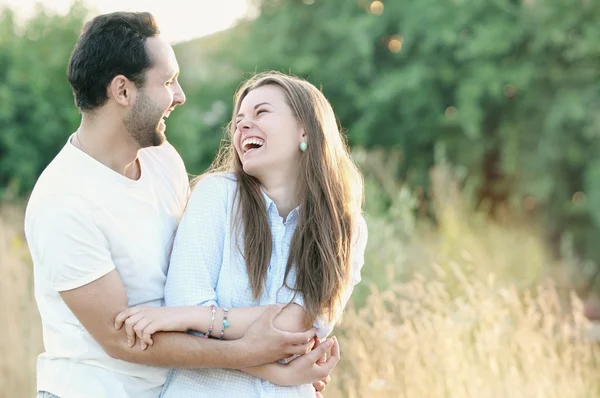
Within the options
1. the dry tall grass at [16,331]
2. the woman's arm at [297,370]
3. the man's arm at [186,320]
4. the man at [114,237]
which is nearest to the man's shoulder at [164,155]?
the man at [114,237]

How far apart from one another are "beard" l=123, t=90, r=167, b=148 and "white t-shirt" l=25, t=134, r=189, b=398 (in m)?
0.17

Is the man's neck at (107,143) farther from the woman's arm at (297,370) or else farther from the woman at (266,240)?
the woman's arm at (297,370)

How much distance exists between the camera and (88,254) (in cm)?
260

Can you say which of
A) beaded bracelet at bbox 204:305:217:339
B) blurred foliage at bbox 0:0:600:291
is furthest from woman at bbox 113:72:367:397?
blurred foliage at bbox 0:0:600:291

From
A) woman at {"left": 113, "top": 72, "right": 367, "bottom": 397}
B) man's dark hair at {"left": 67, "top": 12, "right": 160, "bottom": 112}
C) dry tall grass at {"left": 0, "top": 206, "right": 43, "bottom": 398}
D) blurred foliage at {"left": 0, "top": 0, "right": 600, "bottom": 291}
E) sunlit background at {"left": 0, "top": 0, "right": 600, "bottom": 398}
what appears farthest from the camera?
blurred foliage at {"left": 0, "top": 0, "right": 600, "bottom": 291}

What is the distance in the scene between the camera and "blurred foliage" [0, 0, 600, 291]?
11.8 meters

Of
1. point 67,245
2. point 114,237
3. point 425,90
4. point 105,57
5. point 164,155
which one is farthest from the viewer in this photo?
point 425,90

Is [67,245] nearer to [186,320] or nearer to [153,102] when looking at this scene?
[186,320]

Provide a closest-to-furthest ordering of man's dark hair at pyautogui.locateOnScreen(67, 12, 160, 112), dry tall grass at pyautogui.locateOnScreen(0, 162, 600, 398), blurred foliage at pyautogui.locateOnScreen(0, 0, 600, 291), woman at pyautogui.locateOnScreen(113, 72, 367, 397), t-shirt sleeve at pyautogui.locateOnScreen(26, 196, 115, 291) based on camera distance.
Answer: t-shirt sleeve at pyautogui.locateOnScreen(26, 196, 115, 291)
woman at pyautogui.locateOnScreen(113, 72, 367, 397)
man's dark hair at pyautogui.locateOnScreen(67, 12, 160, 112)
dry tall grass at pyautogui.locateOnScreen(0, 162, 600, 398)
blurred foliage at pyautogui.locateOnScreen(0, 0, 600, 291)

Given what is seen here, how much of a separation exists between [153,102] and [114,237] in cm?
51

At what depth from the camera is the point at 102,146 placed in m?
2.87

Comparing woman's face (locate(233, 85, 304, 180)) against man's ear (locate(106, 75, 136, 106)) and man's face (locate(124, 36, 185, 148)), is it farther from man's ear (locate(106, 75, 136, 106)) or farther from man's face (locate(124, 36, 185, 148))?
man's ear (locate(106, 75, 136, 106))

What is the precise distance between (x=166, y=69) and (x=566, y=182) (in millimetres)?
11330

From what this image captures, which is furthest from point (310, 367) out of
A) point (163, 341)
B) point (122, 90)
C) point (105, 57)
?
point (105, 57)
